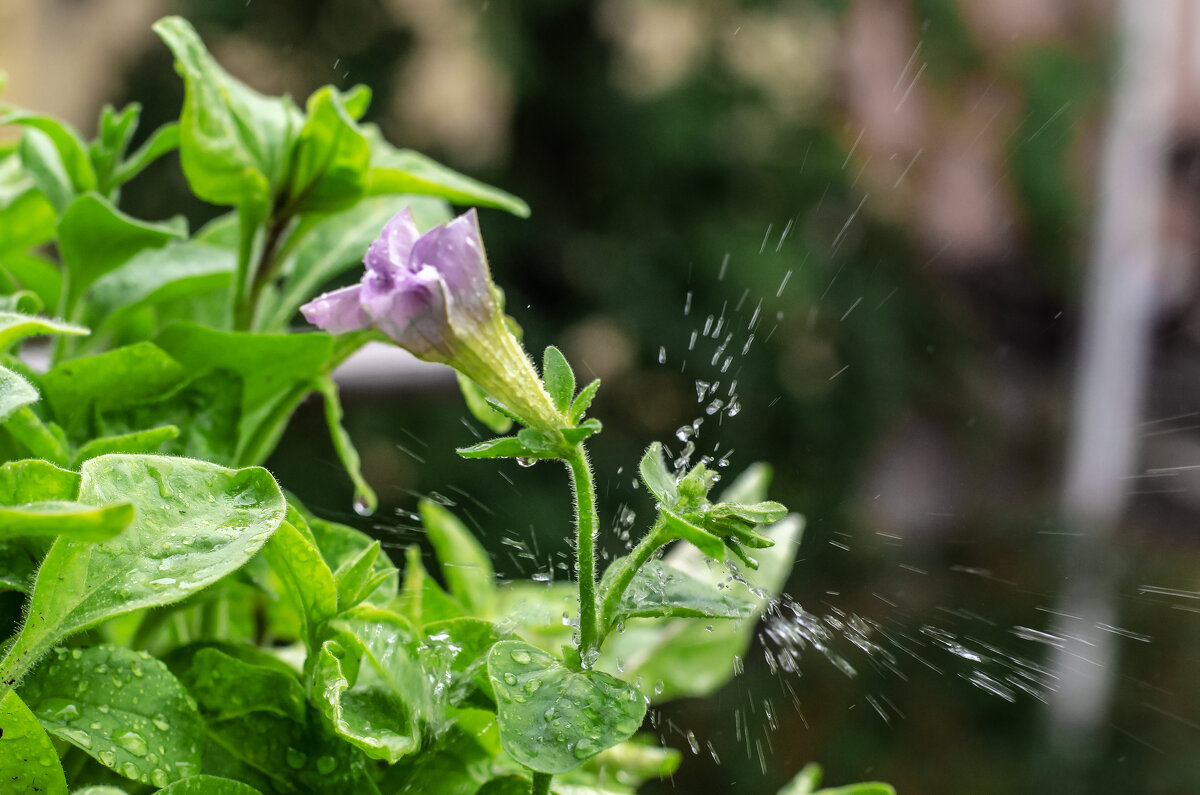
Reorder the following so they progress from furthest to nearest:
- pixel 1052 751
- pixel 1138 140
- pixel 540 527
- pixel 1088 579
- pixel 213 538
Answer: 1. pixel 1138 140
2. pixel 1088 579
3. pixel 1052 751
4. pixel 540 527
5. pixel 213 538

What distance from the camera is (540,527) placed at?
6.42 ft

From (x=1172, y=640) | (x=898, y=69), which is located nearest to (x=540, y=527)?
(x=898, y=69)

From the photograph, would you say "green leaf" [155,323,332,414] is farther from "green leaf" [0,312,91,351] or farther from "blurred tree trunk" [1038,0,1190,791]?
"blurred tree trunk" [1038,0,1190,791]

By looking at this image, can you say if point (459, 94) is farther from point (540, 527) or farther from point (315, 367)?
point (315, 367)

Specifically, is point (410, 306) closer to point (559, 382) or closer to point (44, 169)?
point (559, 382)

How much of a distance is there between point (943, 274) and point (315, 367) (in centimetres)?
250

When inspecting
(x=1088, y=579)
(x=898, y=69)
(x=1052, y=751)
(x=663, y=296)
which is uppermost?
(x=898, y=69)

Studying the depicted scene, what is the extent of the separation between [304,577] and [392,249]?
7 cm

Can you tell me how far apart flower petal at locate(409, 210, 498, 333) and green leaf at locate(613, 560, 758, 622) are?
0.06 metres

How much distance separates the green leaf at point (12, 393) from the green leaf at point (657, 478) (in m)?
0.11

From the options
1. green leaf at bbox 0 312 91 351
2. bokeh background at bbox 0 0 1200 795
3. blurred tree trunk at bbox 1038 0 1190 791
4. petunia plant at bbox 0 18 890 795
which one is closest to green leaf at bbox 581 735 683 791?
petunia plant at bbox 0 18 890 795

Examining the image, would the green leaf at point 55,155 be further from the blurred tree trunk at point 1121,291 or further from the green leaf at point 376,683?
the blurred tree trunk at point 1121,291

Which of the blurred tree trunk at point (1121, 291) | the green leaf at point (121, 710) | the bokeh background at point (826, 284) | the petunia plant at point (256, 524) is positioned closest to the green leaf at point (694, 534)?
the petunia plant at point (256, 524)

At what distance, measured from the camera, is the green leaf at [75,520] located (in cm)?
15
